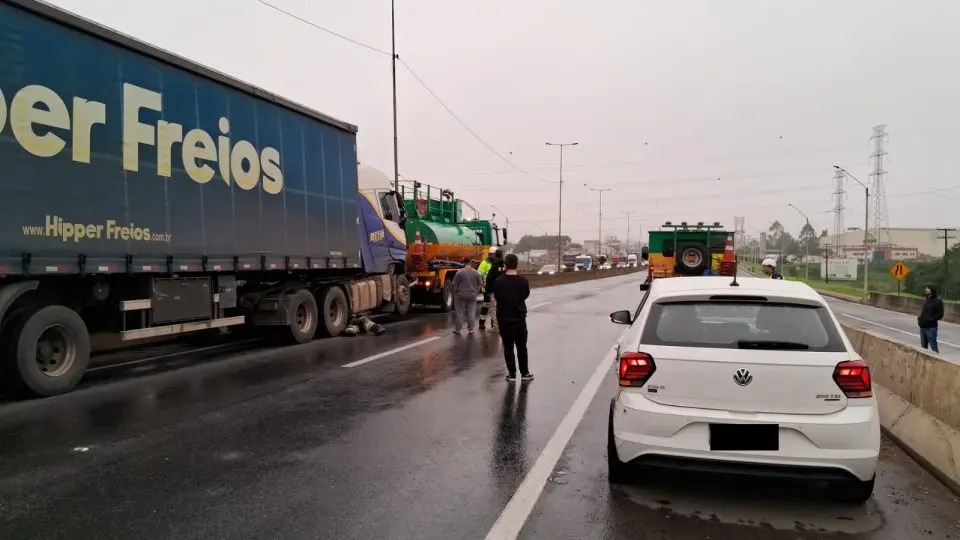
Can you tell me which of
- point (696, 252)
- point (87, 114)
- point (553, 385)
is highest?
point (87, 114)

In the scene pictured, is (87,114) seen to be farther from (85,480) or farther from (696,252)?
(696,252)

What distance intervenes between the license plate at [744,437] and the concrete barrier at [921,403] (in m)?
1.74

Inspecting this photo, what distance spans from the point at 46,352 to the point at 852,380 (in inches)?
326

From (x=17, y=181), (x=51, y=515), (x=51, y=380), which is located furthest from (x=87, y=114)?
(x=51, y=515)

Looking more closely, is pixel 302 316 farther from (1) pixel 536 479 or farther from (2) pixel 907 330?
(2) pixel 907 330

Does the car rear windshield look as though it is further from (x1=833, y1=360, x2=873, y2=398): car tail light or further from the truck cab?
the truck cab

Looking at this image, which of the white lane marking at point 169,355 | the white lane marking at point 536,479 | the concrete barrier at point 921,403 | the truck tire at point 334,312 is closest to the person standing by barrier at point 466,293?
the truck tire at point 334,312

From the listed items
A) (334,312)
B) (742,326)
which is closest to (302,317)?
(334,312)

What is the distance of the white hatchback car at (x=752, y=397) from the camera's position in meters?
4.12

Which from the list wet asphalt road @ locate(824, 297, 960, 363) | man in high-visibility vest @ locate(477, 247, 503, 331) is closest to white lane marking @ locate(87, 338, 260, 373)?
man in high-visibility vest @ locate(477, 247, 503, 331)

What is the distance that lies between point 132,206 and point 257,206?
2.72 meters

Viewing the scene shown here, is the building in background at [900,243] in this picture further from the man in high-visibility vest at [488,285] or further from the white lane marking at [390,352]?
the white lane marking at [390,352]

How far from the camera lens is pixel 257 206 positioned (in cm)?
1120

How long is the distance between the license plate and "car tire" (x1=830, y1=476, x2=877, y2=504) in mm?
576
